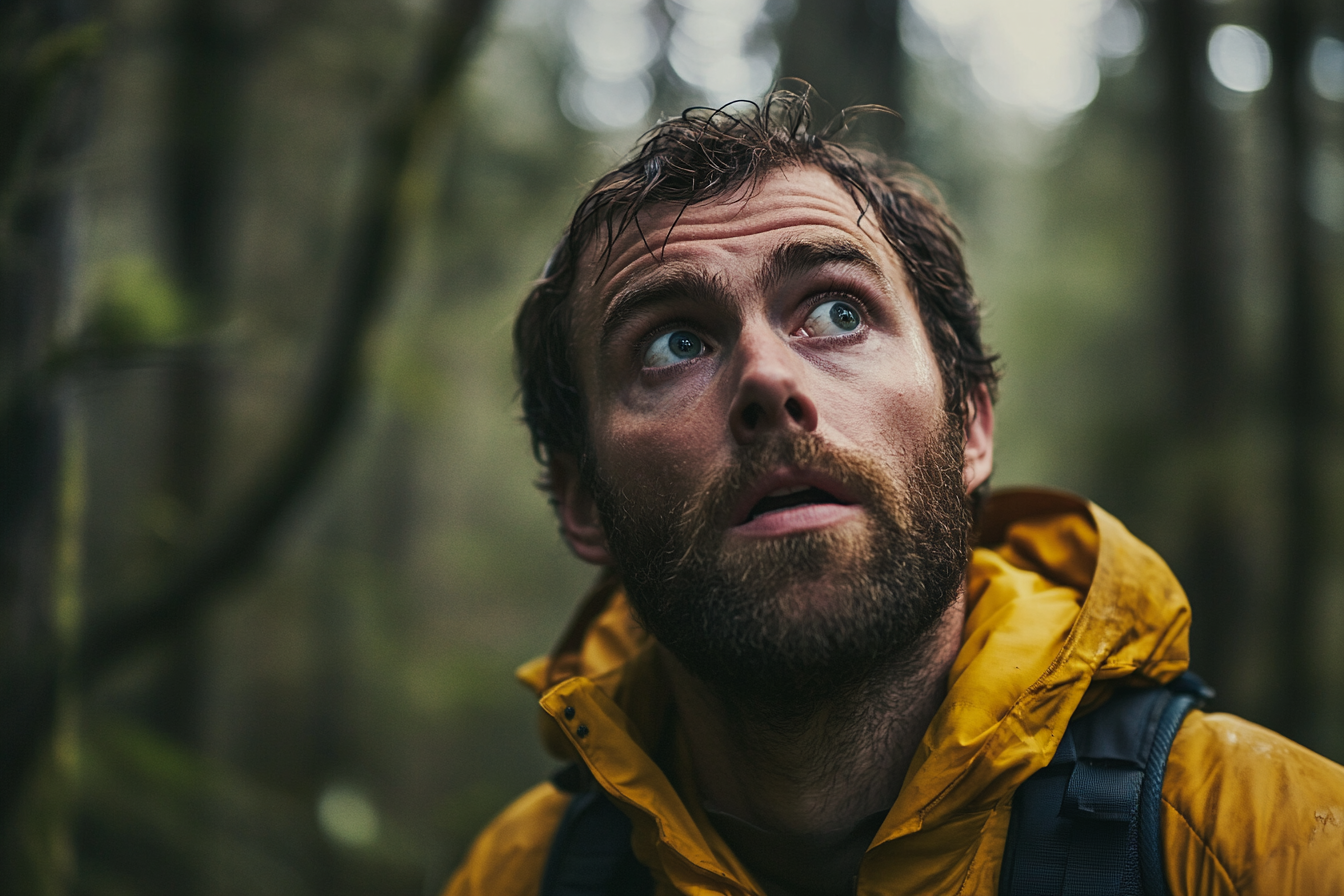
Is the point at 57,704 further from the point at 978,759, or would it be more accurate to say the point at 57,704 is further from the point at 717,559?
the point at 978,759

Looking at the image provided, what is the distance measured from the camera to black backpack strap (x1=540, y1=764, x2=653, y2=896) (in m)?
2.14

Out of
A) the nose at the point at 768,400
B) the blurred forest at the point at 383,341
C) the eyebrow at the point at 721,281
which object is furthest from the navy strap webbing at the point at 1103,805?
the blurred forest at the point at 383,341

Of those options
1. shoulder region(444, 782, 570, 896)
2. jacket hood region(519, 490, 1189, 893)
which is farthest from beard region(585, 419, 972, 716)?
shoulder region(444, 782, 570, 896)

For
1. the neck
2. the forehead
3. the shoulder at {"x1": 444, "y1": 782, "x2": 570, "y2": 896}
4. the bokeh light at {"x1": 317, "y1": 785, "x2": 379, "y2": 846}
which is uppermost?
the forehead

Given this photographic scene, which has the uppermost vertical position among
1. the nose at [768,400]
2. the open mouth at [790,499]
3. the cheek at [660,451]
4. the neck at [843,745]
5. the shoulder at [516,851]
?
the nose at [768,400]

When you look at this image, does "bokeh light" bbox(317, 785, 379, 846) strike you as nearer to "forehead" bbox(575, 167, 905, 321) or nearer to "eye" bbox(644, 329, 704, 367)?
"forehead" bbox(575, 167, 905, 321)

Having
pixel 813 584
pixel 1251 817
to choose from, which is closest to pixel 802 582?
pixel 813 584

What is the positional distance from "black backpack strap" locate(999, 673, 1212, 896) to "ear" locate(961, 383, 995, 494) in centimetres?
75

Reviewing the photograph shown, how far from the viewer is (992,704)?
5.76 feet

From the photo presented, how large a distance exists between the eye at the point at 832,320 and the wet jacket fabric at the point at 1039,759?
0.80 meters

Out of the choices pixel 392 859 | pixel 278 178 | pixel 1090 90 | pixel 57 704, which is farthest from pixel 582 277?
pixel 1090 90

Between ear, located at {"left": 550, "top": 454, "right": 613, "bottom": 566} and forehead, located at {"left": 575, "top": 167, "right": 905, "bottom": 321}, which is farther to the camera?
ear, located at {"left": 550, "top": 454, "right": 613, "bottom": 566}

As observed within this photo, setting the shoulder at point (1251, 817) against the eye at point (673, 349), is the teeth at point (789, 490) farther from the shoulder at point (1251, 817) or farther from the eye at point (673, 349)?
the shoulder at point (1251, 817)

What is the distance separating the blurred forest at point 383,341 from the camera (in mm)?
2854
